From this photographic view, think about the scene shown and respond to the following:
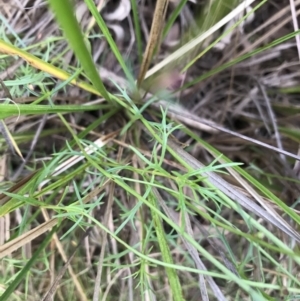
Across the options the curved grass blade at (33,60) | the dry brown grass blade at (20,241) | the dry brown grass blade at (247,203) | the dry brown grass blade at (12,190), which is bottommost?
the dry brown grass blade at (247,203)

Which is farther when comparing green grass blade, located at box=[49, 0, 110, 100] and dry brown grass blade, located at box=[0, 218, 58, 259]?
dry brown grass blade, located at box=[0, 218, 58, 259]

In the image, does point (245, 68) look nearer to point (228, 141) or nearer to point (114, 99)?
point (228, 141)

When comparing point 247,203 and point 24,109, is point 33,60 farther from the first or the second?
point 247,203

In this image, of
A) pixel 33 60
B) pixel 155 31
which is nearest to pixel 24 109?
pixel 33 60

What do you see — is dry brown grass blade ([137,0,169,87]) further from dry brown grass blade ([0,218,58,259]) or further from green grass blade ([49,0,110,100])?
dry brown grass blade ([0,218,58,259])

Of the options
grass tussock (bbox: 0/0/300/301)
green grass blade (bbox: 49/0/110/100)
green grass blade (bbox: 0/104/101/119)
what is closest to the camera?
green grass blade (bbox: 49/0/110/100)

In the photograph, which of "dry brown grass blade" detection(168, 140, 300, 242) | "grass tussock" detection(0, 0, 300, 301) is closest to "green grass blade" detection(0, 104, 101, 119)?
"grass tussock" detection(0, 0, 300, 301)

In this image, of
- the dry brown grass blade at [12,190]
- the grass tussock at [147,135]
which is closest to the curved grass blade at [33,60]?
the grass tussock at [147,135]

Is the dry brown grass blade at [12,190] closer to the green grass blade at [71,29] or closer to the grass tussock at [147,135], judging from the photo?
the grass tussock at [147,135]

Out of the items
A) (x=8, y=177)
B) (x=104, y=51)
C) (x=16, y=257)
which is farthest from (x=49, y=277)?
(x=104, y=51)
